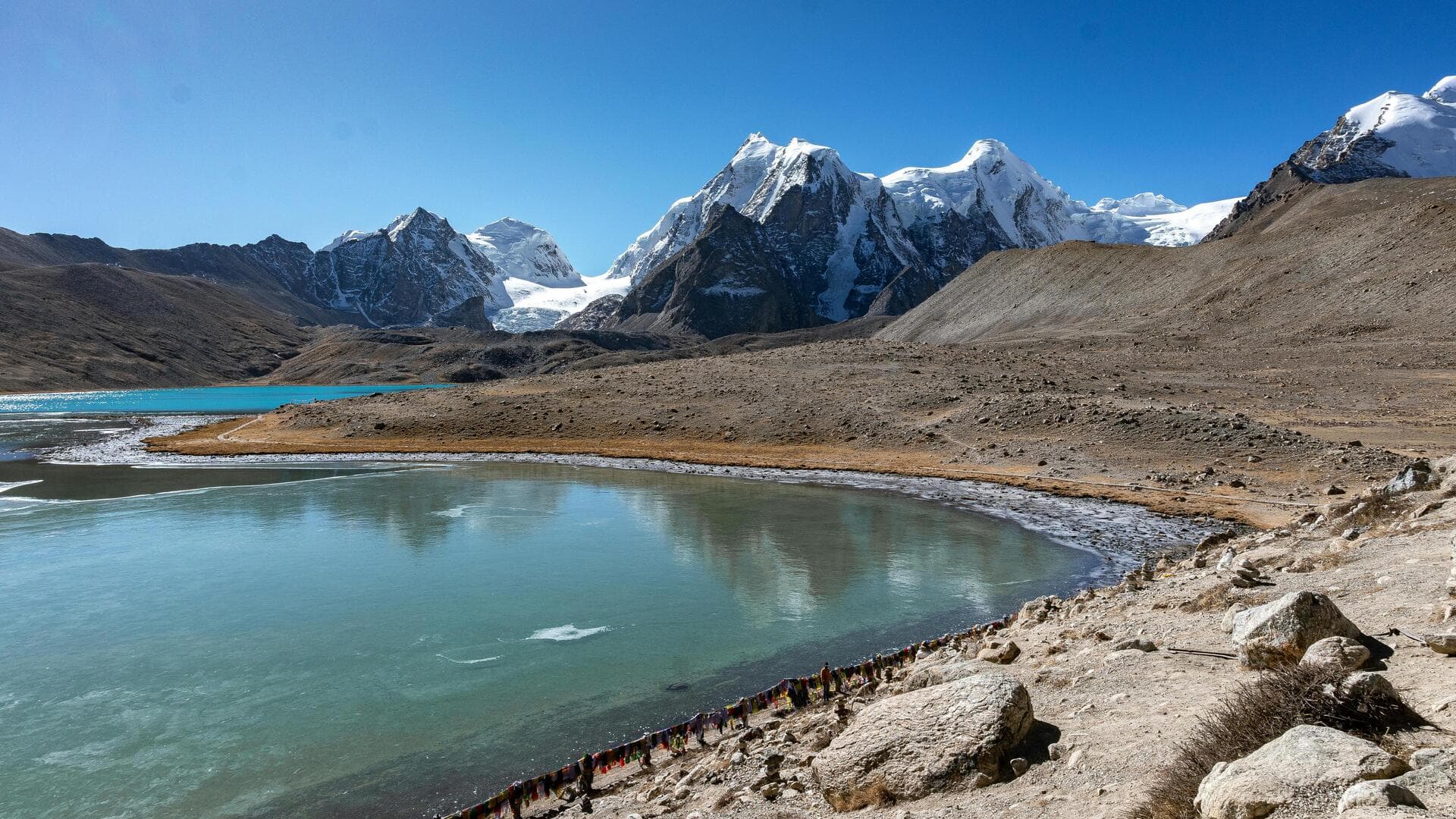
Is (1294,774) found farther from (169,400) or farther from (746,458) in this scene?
(169,400)

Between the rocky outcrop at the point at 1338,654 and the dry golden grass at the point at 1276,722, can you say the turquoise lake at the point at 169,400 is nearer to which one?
the rocky outcrop at the point at 1338,654

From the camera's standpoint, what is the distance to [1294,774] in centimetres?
432

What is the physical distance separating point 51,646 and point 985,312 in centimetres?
9721

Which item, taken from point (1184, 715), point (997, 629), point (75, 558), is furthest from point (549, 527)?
point (1184, 715)

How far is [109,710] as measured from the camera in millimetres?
12688

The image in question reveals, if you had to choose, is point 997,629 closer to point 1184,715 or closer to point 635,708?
point 635,708

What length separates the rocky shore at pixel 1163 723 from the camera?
14.8 ft

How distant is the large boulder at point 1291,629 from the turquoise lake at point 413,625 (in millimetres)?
7431

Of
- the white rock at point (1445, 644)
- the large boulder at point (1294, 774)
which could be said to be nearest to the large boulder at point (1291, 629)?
the white rock at point (1445, 644)

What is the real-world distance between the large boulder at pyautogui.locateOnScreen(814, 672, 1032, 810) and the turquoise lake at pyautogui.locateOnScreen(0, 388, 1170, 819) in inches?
198

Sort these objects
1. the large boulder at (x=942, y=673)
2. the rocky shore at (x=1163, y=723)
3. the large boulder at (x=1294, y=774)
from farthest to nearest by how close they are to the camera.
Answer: the large boulder at (x=942, y=673) → the rocky shore at (x=1163, y=723) → the large boulder at (x=1294, y=774)

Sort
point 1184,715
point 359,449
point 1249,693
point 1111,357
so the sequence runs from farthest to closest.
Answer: point 1111,357 < point 359,449 < point 1184,715 < point 1249,693

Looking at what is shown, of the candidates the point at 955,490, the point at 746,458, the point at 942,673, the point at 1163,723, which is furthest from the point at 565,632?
the point at 746,458

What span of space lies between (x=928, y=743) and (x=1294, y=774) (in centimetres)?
315
